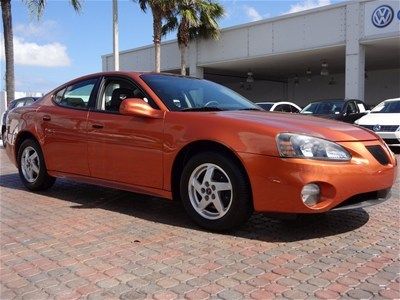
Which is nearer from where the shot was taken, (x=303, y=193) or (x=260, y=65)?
(x=303, y=193)

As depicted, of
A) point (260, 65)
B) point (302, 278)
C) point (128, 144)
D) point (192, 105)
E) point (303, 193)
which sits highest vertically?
point (260, 65)

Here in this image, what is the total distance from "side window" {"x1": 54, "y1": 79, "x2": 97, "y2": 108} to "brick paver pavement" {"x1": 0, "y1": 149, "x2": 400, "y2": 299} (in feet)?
4.06

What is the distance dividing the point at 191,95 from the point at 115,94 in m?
0.88

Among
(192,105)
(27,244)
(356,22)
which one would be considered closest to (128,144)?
(192,105)

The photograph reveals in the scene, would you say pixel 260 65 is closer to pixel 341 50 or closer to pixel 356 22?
pixel 341 50

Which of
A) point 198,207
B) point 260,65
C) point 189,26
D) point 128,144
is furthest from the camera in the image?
point 260,65

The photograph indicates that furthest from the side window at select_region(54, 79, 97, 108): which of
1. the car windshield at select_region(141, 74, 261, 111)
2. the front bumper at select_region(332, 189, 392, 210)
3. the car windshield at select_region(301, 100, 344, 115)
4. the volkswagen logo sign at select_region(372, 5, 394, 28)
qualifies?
the volkswagen logo sign at select_region(372, 5, 394, 28)

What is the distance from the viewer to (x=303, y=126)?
169 inches

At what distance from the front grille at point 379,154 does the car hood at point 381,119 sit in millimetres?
8764

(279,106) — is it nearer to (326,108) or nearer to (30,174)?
(326,108)

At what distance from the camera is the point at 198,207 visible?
4590 mm

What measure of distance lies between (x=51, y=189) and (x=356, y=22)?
14989 millimetres

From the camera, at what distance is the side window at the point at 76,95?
5832 mm

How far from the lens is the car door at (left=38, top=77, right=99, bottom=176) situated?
18.6 ft
